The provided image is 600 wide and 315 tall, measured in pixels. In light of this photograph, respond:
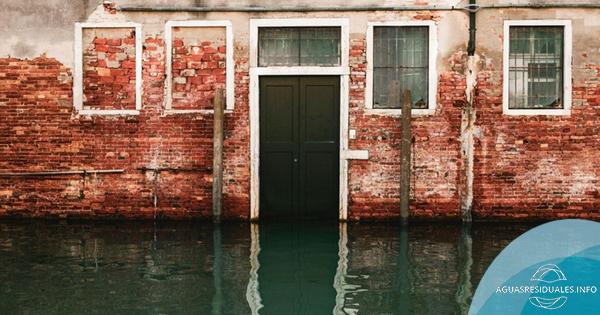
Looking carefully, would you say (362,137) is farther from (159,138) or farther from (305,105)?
(159,138)

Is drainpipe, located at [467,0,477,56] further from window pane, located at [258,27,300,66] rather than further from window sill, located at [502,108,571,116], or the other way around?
window pane, located at [258,27,300,66]

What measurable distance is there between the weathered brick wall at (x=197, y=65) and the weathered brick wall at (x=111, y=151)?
0.20m

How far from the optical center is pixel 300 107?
37.6ft

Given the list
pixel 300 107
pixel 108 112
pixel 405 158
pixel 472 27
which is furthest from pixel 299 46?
pixel 108 112

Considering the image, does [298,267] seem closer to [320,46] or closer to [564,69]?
[320,46]

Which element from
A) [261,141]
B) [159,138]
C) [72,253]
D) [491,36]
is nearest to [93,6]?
[159,138]

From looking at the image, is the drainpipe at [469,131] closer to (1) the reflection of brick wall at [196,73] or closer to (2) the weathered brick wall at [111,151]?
(2) the weathered brick wall at [111,151]

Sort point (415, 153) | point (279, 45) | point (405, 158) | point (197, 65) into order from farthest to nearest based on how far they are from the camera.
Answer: point (279, 45) < point (197, 65) < point (415, 153) < point (405, 158)

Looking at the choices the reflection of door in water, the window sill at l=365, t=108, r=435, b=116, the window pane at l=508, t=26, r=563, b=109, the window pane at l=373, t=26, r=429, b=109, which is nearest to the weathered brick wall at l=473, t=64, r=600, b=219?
the window pane at l=508, t=26, r=563, b=109

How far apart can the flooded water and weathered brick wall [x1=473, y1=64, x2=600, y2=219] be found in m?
0.56

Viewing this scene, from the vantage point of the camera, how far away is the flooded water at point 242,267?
6.29 metres

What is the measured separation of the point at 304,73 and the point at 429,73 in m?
1.79

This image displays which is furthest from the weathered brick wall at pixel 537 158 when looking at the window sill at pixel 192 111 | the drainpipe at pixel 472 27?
the window sill at pixel 192 111

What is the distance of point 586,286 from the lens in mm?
6539
